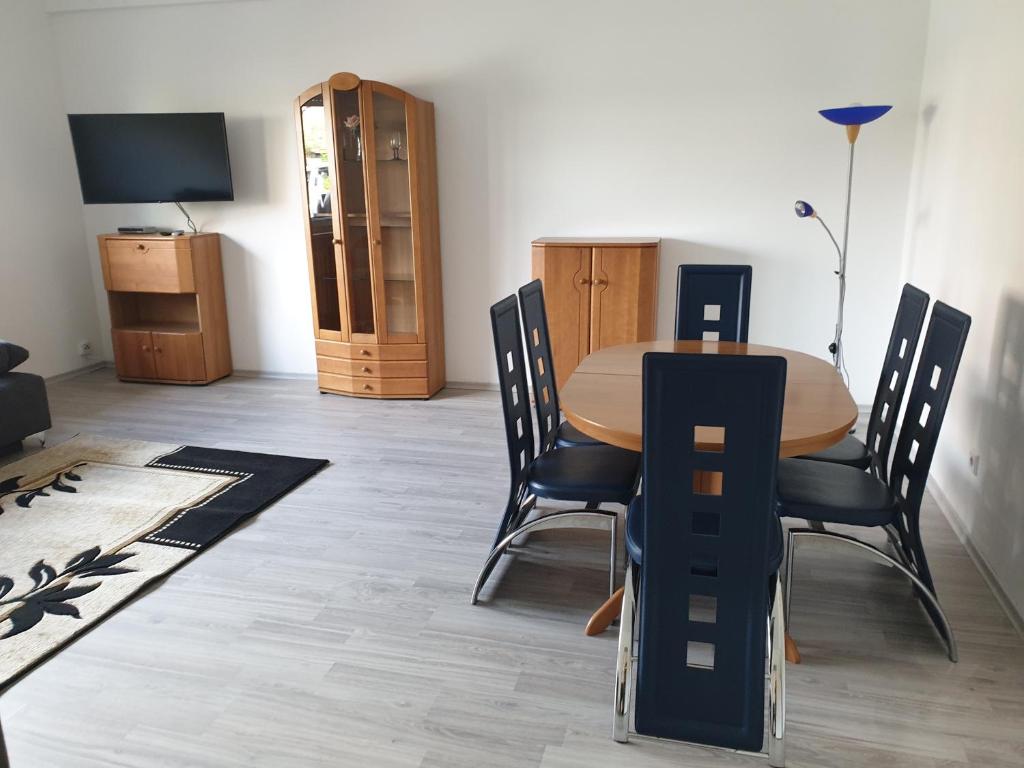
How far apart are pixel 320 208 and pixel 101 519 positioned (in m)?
2.35

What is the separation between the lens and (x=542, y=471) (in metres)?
2.58

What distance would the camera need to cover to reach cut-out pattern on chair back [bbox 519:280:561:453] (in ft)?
9.56

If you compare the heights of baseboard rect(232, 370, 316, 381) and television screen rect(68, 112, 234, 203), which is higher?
television screen rect(68, 112, 234, 203)

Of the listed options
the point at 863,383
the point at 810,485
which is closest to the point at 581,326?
the point at 863,383

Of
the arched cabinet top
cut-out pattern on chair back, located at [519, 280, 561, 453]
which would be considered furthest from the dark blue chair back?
the arched cabinet top

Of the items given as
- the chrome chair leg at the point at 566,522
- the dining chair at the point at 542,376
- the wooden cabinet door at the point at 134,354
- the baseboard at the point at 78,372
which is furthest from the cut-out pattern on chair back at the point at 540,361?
the baseboard at the point at 78,372

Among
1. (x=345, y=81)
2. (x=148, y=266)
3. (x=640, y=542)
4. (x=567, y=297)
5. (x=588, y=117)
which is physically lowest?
(x=640, y=542)

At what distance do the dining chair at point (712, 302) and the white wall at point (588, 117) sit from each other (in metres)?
1.28

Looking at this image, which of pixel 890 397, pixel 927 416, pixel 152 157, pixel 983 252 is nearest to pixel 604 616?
pixel 927 416

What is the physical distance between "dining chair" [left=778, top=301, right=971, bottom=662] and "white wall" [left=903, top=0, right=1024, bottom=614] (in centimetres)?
37

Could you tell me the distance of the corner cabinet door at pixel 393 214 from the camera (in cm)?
457

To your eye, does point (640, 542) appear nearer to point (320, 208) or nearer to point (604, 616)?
point (604, 616)

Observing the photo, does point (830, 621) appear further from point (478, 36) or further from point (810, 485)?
point (478, 36)

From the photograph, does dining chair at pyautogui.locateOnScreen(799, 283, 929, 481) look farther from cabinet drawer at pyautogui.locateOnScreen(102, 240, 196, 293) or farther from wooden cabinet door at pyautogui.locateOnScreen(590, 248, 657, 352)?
cabinet drawer at pyautogui.locateOnScreen(102, 240, 196, 293)
